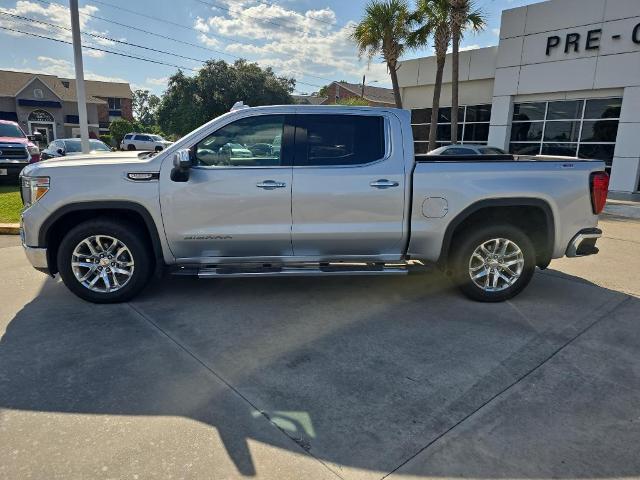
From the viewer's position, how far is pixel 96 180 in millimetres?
4332

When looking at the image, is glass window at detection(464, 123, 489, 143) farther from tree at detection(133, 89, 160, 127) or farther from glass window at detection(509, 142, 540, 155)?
tree at detection(133, 89, 160, 127)

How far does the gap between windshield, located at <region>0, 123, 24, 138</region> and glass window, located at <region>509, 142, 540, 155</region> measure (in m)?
17.8

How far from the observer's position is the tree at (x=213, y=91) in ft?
130


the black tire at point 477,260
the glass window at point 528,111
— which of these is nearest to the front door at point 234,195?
the black tire at point 477,260

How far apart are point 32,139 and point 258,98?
27.8 metres

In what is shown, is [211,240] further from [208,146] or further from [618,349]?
[618,349]

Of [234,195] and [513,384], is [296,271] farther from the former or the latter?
[513,384]

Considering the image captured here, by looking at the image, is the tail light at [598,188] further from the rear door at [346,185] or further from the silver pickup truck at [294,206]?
Result: the rear door at [346,185]

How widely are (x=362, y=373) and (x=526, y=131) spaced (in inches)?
682

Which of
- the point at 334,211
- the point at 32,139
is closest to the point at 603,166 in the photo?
the point at 334,211

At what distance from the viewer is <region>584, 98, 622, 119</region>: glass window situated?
1526 centimetres

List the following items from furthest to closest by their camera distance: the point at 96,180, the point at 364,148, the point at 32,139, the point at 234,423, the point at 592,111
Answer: the point at 592,111, the point at 32,139, the point at 364,148, the point at 96,180, the point at 234,423

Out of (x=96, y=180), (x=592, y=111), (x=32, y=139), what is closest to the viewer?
(x=96, y=180)

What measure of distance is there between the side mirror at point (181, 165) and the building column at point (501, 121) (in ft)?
55.1
